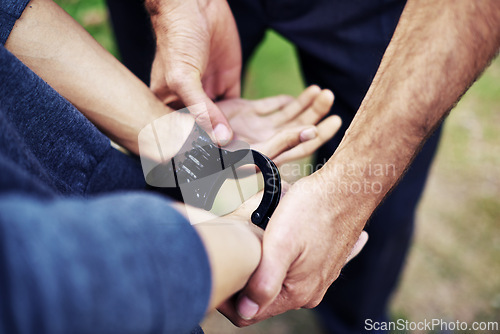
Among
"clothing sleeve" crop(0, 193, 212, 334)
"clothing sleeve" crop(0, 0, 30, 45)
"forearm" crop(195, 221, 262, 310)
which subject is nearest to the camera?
"clothing sleeve" crop(0, 193, 212, 334)

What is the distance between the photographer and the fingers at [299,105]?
4.10ft

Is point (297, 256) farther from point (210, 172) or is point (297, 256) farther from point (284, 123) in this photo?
point (284, 123)

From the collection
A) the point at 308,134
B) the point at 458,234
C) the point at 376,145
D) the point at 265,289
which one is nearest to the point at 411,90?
the point at 376,145

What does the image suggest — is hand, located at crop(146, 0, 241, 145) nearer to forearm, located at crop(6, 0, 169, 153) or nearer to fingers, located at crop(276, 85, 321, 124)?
forearm, located at crop(6, 0, 169, 153)

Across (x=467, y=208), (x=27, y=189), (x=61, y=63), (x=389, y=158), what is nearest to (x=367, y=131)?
(x=389, y=158)

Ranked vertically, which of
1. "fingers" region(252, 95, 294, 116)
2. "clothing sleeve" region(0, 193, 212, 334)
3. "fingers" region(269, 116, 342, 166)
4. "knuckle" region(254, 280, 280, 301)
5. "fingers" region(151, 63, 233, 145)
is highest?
"clothing sleeve" region(0, 193, 212, 334)

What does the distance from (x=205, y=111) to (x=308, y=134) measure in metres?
0.31

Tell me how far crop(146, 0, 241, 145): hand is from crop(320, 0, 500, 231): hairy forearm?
1.14ft

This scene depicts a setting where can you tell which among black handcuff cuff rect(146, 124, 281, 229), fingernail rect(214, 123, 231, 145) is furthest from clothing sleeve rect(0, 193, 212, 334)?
fingernail rect(214, 123, 231, 145)

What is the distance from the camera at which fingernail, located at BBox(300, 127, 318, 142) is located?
43.3 inches

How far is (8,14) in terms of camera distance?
0.84 metres

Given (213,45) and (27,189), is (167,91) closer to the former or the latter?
(213,45)

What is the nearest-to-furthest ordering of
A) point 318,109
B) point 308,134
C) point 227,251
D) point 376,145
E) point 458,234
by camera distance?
point 227,251 → point 376,145 → point 308,134 → point 318,109 → point 458,234

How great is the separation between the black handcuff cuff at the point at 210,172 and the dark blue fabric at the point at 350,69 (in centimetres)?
53
